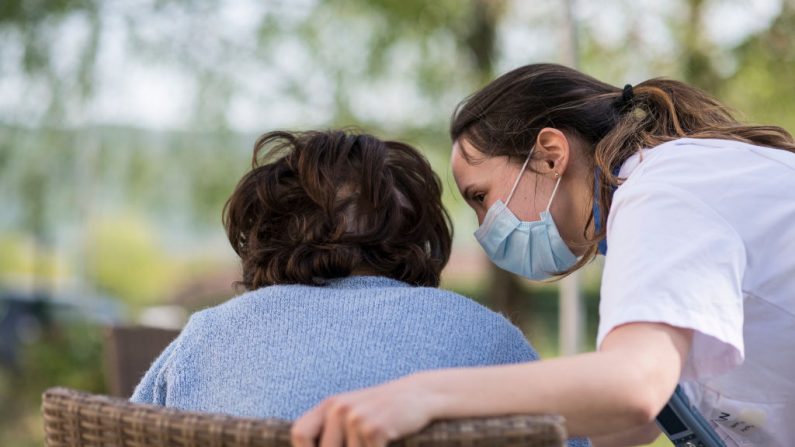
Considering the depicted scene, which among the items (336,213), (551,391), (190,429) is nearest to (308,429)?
(190,429)

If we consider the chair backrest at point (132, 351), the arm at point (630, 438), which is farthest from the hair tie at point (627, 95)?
the chair backrest at point (132, 351)

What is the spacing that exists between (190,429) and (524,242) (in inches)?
42.2

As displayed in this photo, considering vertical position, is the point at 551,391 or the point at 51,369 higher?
the point at 551,391

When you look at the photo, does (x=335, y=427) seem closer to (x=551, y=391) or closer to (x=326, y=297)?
(x=551, y=391)

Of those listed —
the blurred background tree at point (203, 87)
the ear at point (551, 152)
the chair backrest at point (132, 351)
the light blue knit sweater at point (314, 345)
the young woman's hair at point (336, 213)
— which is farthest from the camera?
the blurred background tree at point (203, 87)

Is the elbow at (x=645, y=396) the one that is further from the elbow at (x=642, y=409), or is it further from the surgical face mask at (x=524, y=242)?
the surgical face mask at (x=524, y=242)

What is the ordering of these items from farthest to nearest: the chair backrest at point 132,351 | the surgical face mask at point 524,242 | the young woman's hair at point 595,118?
the chair backrest at point 132,351, the surgical face mask at point 524,242, the young woman's hair at point 595,118

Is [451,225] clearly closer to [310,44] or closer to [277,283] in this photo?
[277,283]

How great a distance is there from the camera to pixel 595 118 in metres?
1.87

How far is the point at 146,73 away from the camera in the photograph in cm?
803

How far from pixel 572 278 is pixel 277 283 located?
3513 millimetres

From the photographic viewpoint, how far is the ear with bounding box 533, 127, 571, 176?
1857mm

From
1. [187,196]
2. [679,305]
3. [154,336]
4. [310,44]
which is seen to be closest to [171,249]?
[187,196]

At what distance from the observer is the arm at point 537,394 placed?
1.01m
